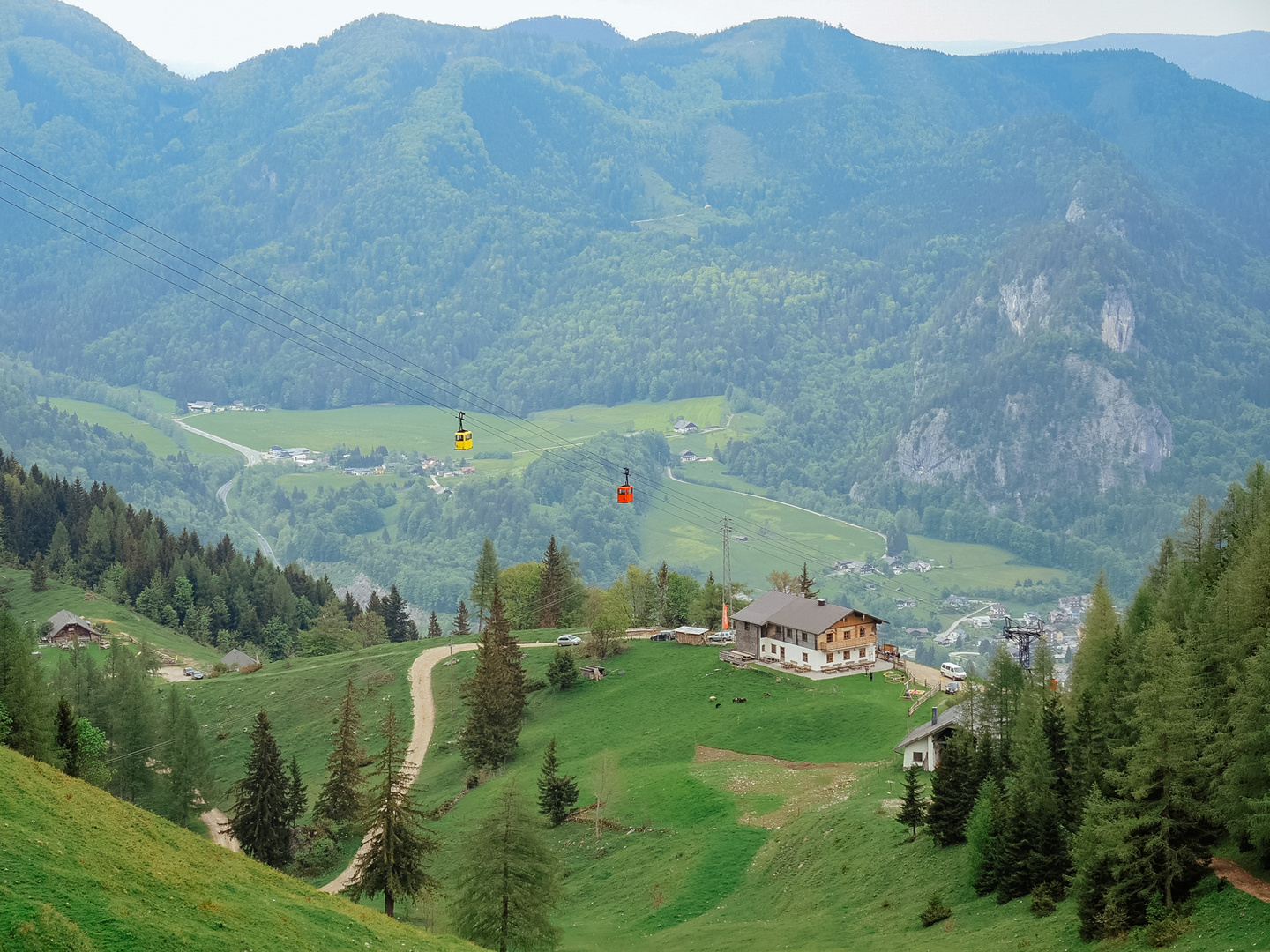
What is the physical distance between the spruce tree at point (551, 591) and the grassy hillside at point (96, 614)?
38707 millimetres

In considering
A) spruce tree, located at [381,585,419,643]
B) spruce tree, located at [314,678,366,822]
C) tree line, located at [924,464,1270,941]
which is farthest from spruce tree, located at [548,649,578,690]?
spruce tree, located at [381,585,419,643]

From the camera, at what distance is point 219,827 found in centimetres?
8806

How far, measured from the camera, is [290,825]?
261 feet

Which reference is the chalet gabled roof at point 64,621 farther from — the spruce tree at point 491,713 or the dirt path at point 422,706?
the spruce tree at point 491,713

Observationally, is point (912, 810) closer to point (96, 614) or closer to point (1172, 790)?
point (1172, 790)

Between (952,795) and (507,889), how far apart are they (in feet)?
67.5

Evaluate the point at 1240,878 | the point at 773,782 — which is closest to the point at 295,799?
the point at 773,782

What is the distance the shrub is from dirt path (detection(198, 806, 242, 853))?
47.8 meters

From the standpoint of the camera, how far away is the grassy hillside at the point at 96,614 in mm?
143500

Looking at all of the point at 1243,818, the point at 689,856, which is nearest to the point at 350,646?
the point at 689,856

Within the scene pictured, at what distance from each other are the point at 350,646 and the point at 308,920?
102132 mm

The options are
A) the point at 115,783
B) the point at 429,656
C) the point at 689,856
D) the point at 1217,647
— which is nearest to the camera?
the point at 1217,647

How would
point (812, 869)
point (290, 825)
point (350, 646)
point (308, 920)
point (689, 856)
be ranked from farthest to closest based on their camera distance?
point (350, 646) < point (290, 825) < point (689, 856) < point (812, 869) < point (308, 920)

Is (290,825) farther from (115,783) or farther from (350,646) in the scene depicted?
(350,646)
